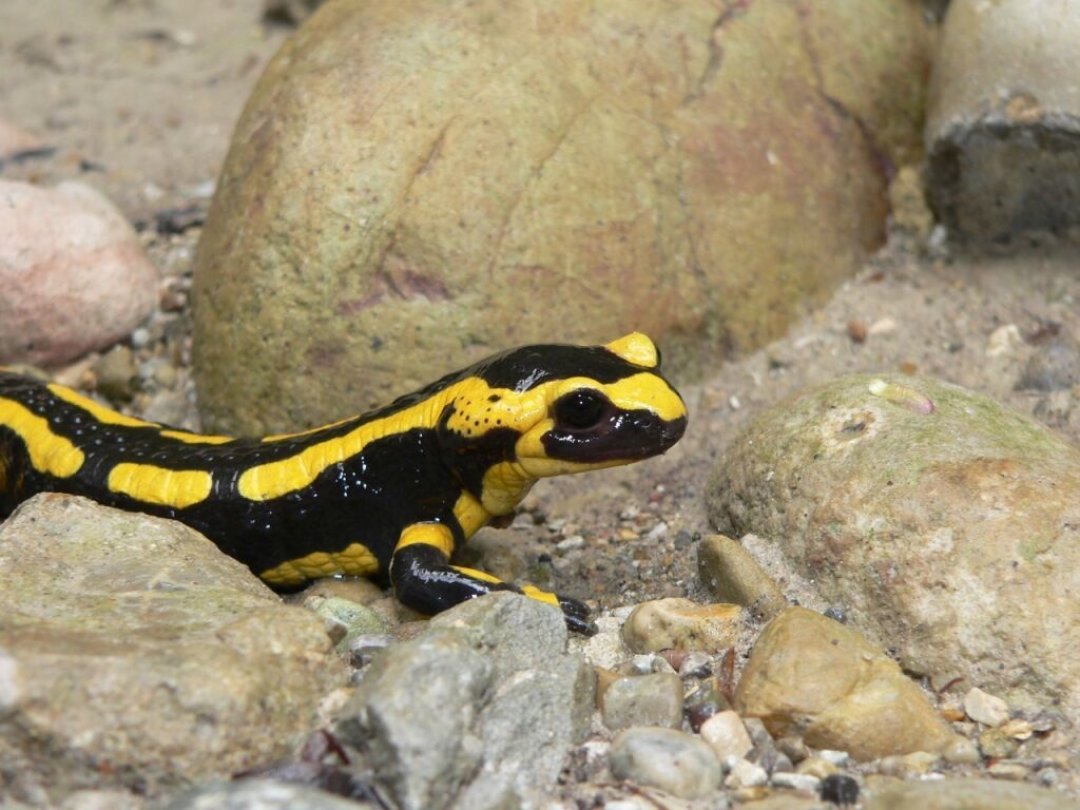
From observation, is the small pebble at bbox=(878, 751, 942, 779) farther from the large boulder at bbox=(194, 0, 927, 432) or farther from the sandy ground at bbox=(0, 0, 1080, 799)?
the large boulder at bbox=(194, 0, 927, 432)

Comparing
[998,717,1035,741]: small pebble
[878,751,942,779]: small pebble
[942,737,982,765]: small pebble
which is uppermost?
[878,751,942,779]: small pebble

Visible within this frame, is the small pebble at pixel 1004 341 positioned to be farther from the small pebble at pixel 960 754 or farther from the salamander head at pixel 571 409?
the small pebble at pixel 960 754

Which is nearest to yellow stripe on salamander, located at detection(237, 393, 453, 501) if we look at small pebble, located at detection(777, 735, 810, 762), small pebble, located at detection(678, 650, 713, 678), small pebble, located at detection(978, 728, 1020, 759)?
small pebble, located at detection(678, 650, 713, 678)

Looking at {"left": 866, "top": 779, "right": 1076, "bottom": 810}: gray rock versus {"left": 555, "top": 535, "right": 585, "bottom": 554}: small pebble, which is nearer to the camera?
{"left": 866, "top": 779, "right": 1076, "bottom": 810}: gray rock

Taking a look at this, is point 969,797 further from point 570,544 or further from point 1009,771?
point 570,544

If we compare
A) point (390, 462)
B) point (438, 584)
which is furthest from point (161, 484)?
Answer: point (438, 584)

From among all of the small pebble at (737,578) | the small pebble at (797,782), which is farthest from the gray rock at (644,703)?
the small pebble at (737,578)

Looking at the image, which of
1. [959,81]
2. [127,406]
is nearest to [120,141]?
[127,406]
